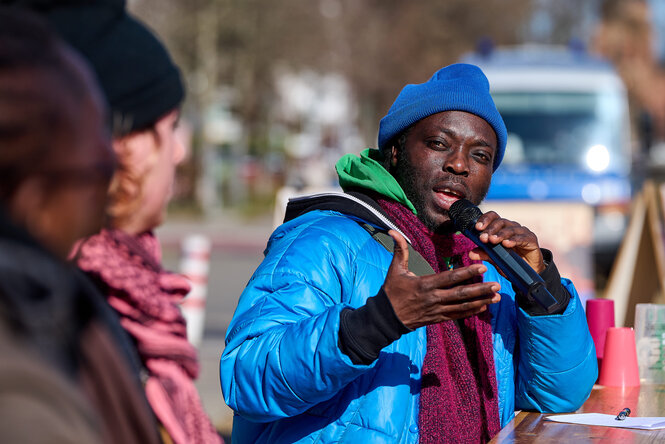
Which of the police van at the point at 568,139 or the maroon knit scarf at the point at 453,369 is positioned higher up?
the police van at the point at 568,139

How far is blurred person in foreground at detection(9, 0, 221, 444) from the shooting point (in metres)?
1.80

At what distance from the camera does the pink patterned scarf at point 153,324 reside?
73.2 inches

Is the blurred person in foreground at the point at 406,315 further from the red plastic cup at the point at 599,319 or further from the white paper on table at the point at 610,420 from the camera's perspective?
the red plastic cup at the point at 599,319

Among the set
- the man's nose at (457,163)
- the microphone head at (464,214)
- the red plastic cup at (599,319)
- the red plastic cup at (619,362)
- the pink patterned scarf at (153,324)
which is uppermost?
the man's nose at (457,163)

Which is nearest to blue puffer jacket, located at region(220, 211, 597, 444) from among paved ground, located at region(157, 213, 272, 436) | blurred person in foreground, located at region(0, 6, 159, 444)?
blurred person in foreground, located at region(0, 6, 159, 444)

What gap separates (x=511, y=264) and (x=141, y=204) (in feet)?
3.63

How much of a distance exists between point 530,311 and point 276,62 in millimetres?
26239

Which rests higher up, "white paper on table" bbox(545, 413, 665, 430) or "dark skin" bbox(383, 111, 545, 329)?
"dark skin" bbox(383, 111, 545, 329)

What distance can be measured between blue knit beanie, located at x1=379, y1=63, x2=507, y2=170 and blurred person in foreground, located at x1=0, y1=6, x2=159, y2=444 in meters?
1.93

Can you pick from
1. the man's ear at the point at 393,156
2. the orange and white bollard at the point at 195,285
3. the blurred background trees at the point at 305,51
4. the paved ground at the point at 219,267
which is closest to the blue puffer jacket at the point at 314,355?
the man's ear at the point at 393,156

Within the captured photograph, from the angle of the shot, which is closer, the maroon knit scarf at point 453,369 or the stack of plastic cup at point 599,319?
the maroon knit scarf at point 453,369

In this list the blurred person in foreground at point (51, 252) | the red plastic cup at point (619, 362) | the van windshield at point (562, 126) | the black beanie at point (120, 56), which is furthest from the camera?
the van windshield at point (562, 126)

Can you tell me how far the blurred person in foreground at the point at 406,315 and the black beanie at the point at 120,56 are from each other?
2.30ft

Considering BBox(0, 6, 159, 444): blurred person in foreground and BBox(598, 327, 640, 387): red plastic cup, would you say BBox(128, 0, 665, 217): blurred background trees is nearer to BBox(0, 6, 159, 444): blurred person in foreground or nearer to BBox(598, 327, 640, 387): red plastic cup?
BBox(598, 327, 640, 387): red plastic cup
